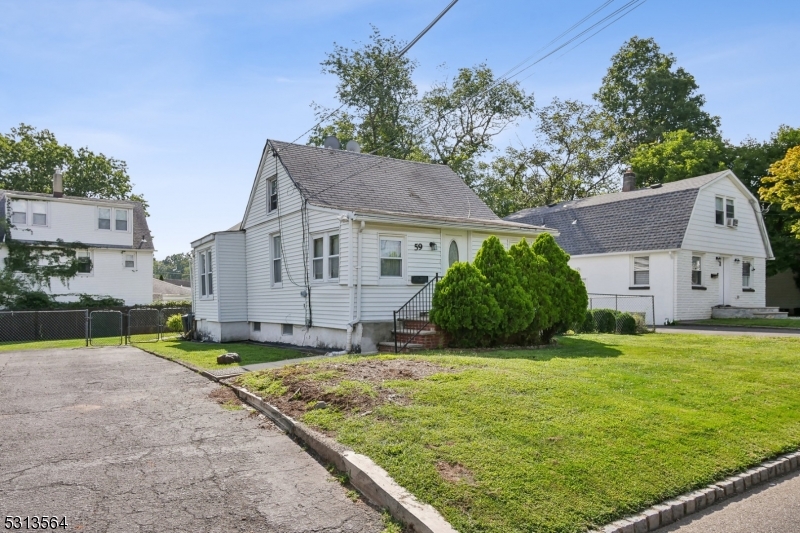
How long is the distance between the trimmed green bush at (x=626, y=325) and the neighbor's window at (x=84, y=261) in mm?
26689

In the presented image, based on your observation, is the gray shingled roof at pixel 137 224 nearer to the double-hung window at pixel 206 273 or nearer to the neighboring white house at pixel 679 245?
the double-hung window at pixel 206 273

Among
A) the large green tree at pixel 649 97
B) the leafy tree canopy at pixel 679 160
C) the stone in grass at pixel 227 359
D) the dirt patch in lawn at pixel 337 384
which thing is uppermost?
the large green tree at pixel 649 97

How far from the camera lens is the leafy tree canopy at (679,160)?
96.1 feet

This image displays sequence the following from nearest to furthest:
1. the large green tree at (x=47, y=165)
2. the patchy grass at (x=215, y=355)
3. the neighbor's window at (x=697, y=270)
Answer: the patchy grass at (x=215, y=355) < the neighbor's window at (x=697, y=270) < the large green tree at (x=47, y=165)

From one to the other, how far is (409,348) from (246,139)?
7.50m

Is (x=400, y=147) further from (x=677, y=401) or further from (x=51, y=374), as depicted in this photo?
(x=677, y=401)

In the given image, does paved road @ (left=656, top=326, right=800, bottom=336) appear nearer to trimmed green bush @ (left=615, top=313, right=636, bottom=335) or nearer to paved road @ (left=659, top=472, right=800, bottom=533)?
trimmed green bush @ (left=615, top=313, right=636, bottom=335)

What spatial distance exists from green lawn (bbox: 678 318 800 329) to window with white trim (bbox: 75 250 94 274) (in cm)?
2896

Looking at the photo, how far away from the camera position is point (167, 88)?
11578mm

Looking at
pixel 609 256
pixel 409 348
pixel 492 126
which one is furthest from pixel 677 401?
pixel 492 126

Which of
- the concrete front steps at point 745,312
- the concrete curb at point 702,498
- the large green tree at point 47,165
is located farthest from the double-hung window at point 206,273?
the large green tree at point 47,165

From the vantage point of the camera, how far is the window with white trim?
27.7 m

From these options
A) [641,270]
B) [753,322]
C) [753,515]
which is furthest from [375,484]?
[641,270]

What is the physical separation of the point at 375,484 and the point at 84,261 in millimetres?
29199
